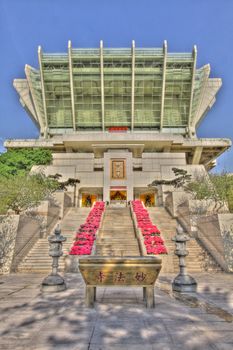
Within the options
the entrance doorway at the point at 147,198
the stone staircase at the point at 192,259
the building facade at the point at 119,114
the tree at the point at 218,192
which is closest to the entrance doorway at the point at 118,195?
the building facade at the point at 119,114

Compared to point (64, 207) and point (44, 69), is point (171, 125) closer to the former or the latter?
point (44, 69)

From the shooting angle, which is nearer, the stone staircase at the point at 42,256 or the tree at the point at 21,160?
the stone staircase at the point at 42,256

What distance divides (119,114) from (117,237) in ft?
125

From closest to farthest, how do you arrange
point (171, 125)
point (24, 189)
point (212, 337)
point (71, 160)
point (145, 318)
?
point (212, 337) < point (145, 318) < point (24, 189) < point (71, 160) < point (171, 125)

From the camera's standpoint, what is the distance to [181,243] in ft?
26.0

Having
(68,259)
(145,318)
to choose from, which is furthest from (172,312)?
(68,259)

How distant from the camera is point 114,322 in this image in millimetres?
4324

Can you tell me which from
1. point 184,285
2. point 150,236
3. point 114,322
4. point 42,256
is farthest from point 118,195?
point 114,322

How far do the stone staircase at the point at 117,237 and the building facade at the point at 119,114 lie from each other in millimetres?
14730

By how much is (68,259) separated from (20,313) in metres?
7.08

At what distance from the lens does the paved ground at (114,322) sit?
343 centimetres

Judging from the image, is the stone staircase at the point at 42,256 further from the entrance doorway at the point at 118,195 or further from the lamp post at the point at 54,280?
the entrance doorway at the point at 118,195

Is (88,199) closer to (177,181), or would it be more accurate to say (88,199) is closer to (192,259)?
(177,181)

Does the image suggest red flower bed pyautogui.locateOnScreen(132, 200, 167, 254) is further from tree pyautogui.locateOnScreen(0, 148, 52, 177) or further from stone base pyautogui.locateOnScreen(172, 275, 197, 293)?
tree pyautogui.locateOnScreen(0, 148, 52, 177)
